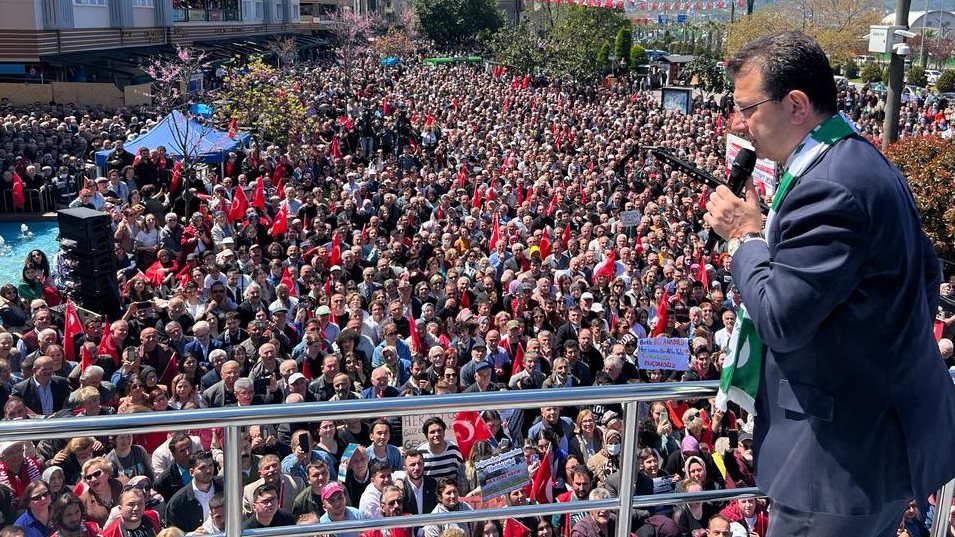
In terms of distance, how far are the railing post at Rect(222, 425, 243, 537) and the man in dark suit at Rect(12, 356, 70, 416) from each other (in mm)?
5213

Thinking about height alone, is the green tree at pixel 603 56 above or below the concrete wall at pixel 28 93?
above

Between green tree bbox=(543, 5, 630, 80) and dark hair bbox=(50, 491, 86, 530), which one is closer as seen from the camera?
dark hair bbox=(50, 491, 86, 530)

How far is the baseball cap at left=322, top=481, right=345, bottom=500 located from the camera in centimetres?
422

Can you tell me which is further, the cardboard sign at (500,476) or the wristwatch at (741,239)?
the cardboard sign at (500,476)

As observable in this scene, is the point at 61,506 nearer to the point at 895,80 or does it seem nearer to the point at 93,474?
the point at 93,474

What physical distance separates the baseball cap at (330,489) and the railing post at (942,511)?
2.57m

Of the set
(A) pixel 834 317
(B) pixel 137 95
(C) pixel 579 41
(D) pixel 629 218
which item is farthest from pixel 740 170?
(C) pixel 579 41

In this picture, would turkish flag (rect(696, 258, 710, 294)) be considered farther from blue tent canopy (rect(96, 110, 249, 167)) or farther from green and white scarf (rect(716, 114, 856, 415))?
blue tent canopy (rect(96, 110, 249, 167))

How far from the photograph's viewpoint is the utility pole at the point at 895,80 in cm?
1362

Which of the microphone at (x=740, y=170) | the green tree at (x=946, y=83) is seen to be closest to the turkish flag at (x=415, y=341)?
the microphone at (x=740, y=170)

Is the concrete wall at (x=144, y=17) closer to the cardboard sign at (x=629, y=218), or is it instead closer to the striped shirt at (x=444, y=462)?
the cardboard sign at (x=629, y=218)

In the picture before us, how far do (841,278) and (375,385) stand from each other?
583cm

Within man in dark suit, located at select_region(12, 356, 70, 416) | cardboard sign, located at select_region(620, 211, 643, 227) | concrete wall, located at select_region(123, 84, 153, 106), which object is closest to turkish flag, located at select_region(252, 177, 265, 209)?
cardboard sign, located at select_region(620, 211, 643, 227)

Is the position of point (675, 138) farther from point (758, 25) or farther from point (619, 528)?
point (758, 25)
